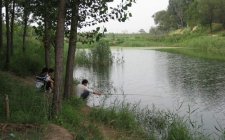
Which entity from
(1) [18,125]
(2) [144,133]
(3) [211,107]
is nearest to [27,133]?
(1) [18,125]

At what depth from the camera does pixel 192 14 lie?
88562 millimetres

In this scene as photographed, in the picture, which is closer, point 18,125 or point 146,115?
point 18,125

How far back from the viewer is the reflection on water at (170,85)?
60.9ft

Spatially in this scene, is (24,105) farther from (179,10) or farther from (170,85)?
(179,10)

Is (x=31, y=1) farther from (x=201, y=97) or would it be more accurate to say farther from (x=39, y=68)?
(x=201, y=97)

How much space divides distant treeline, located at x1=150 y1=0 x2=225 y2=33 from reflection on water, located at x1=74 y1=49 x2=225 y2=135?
41874 mm

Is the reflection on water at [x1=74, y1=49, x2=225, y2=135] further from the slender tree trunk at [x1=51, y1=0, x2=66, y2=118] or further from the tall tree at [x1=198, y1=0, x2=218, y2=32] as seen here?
the tall tree at [x1=198, y1=0, x2=218, y2=32]

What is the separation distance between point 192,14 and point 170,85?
215 ft

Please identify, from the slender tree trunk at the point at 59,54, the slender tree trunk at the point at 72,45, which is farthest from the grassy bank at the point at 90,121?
the slender tree trunk at the point at 72,45

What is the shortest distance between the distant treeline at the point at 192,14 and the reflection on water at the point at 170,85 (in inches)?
1649

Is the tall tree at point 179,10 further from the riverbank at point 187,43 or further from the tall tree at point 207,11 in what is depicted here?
the tall tree at point 207,11

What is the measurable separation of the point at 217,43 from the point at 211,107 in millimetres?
41883

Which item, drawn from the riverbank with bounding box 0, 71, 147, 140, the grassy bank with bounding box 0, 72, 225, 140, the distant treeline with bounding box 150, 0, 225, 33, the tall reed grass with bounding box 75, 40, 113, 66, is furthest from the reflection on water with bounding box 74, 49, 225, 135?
the distant treeline with bounding box 150, 0, 225, 33

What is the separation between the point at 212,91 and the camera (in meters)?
22.7
